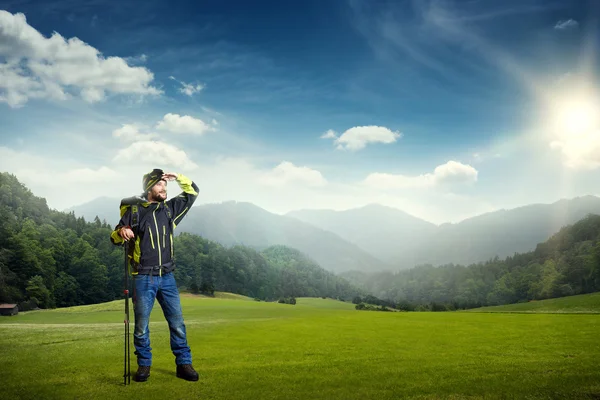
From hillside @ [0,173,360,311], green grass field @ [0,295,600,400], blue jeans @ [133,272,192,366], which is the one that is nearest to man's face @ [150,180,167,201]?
blue jeans @ [133,272,192,366]

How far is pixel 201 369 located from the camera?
10078mm

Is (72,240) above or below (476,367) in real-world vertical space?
above

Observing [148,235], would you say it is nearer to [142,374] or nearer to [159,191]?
[159,191]

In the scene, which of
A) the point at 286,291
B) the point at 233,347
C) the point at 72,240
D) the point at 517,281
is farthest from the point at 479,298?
the point at 233,347

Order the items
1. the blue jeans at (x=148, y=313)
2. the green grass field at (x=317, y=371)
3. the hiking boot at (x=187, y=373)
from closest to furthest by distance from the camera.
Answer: the green grass field at (x=317, y=371) → the hiking boot at (x=187, y=373) → the blue jeans at (x=148, y=313)

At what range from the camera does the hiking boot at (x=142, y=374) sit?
884 cm

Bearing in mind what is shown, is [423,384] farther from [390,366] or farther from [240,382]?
[240,382]

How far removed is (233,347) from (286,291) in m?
178

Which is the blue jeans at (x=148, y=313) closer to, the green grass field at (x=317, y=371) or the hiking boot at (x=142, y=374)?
the hiking boot at (x=142, y=374)

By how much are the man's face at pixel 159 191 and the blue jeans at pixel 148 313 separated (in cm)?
187

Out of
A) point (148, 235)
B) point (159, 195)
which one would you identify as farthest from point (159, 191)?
point (148, 235)

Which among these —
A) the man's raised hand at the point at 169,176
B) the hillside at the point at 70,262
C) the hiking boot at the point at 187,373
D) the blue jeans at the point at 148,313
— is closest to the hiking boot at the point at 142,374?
the blue jeans at the point at 148,313

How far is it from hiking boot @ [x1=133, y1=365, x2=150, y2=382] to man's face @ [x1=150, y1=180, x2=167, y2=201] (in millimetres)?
3839

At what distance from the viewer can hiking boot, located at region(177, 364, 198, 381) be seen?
8836 millimetres
